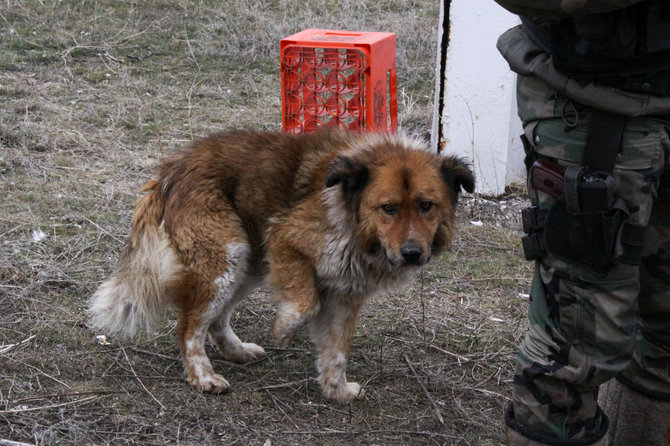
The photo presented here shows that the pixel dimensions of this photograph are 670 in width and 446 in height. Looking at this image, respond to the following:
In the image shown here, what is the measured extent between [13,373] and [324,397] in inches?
56.1

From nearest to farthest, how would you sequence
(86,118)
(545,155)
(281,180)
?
(545,155)
(281,180)
(86,118)

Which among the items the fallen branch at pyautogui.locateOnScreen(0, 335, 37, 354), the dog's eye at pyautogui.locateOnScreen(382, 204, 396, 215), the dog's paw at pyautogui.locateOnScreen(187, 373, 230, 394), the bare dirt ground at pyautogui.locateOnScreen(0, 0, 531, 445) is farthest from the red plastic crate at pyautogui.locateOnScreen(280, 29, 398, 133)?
the fallen branch at pyautogui.locateOnScreen(0, 335, 37, 354)

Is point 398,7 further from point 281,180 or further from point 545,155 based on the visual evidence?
point 545,155

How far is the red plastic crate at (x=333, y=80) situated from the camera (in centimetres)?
521

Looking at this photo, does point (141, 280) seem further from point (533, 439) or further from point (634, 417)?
point (634, 417)

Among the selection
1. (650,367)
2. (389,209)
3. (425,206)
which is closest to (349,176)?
(389,209)

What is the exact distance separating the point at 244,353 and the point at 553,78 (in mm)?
2349

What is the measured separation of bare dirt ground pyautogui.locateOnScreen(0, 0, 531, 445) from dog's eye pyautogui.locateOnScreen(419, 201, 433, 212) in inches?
36.4

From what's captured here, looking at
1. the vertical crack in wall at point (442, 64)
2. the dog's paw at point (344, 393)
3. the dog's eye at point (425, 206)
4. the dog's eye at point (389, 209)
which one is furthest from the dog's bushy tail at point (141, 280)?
the vertical crack in wall at point (442, 64)

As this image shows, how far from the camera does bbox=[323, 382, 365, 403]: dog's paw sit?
149 inches

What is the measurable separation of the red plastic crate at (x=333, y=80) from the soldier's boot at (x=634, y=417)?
8.68ft

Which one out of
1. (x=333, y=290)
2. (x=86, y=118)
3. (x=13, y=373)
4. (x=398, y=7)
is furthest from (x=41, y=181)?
(x=398, y=7)

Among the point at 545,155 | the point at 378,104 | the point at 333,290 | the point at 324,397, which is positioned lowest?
the point at 324,397

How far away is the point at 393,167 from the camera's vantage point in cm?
359
